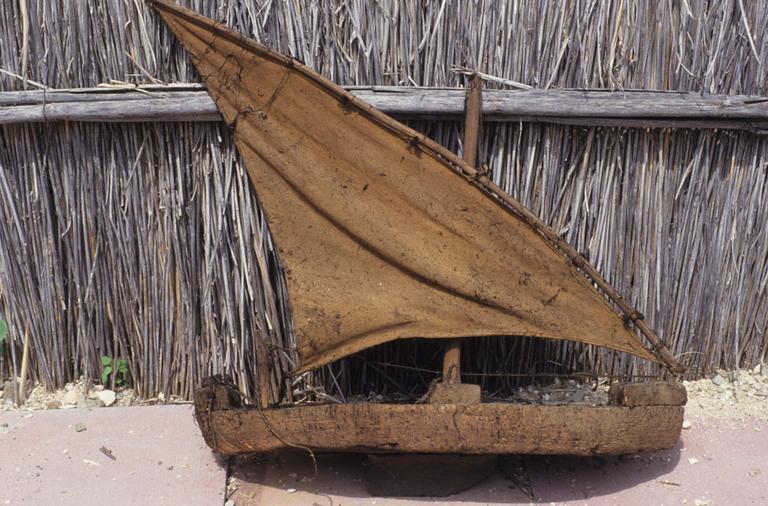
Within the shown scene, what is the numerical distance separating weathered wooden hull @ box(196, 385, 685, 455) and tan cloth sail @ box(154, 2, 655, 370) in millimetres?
199

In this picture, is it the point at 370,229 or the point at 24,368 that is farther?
the point at 24,368

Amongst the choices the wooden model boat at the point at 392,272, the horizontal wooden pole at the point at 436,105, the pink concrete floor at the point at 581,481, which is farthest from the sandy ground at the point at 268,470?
the horizontal wooden pole at the point at 436,105

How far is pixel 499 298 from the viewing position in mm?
2506

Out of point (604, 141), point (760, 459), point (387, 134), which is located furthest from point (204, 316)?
point (760, 459)

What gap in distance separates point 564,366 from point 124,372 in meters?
1.71

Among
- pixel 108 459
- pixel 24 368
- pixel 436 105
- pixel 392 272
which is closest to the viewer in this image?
pixel 392 272

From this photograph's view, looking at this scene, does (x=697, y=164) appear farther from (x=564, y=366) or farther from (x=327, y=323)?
(x=327, y=323)

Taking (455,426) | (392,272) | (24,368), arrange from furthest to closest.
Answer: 1. (24,368)
2. (392,272)
3. (455,426)

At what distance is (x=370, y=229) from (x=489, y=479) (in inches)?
37.8

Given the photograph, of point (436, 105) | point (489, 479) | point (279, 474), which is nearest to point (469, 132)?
point (436, 105)

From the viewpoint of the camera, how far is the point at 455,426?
2.44 meters

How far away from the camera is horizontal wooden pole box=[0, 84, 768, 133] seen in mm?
2660

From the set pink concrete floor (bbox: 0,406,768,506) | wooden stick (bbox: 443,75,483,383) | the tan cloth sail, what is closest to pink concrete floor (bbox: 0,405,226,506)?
pink concrete floor (bbox: 0,406,768,506)

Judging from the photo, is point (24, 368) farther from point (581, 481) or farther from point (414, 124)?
point (581, 481)
